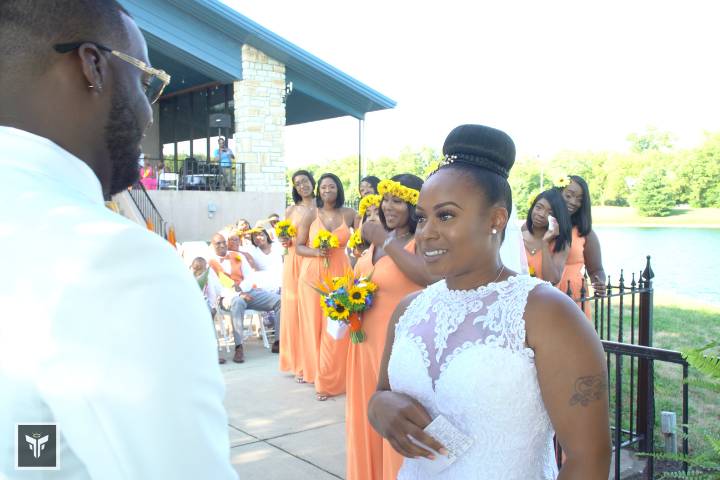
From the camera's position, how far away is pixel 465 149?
230cm

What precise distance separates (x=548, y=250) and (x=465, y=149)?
3.96 m

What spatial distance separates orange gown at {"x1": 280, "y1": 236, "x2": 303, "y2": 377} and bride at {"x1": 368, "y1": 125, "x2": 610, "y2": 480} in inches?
216

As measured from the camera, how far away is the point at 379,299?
4578mm

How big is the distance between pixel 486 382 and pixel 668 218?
78.4 feet

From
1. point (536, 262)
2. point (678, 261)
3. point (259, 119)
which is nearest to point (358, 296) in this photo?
point (536, 262)

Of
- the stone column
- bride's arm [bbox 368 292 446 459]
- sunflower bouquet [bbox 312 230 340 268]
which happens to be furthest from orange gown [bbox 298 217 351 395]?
the stone column

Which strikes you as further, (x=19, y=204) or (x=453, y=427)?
(x=453, y=427)

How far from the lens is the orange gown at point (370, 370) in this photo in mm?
4156

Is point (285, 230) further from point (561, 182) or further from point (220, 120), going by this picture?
point (220, 120)

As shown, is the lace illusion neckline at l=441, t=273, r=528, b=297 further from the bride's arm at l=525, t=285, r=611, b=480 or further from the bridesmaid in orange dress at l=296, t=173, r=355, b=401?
the bridesmaid in orange dress at l=296, t=173, r=355, b=401

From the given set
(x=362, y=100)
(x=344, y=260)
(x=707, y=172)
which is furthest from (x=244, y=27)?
(x=707, y=172)

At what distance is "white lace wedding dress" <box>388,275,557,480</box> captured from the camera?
2.05 meters

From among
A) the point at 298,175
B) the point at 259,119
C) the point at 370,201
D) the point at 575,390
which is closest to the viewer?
the point at 575,390

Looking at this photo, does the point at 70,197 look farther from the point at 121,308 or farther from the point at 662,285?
the point at 662,285
